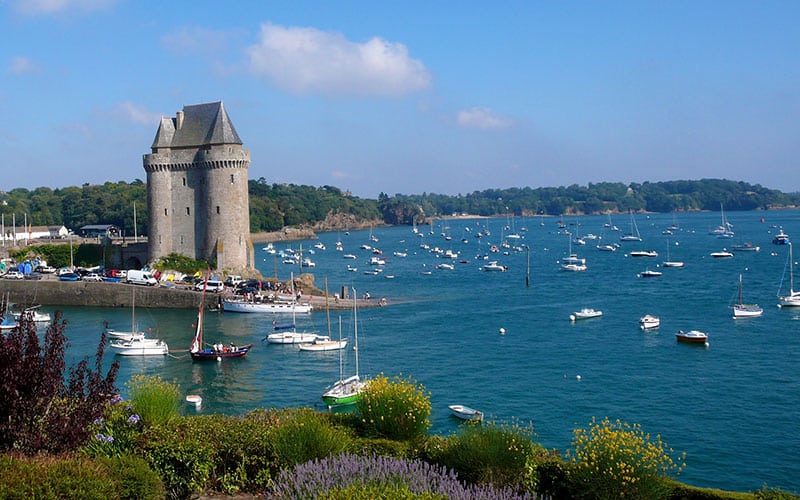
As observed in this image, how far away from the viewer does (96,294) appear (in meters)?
51.0

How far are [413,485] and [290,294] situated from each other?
43474mm

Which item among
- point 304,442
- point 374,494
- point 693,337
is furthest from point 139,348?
point 374,494

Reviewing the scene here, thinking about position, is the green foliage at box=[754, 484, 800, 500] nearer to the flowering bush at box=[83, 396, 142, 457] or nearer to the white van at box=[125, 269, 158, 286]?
the flowering bush at box=[83, 396, 142, 457]

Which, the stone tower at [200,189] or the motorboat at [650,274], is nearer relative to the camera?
the stone tower at [200,189]

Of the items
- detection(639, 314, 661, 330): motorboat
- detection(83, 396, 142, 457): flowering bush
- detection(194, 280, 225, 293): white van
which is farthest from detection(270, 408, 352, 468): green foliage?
detection(194, 280, 225, 293): white van

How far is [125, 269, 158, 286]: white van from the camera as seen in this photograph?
5159 cm

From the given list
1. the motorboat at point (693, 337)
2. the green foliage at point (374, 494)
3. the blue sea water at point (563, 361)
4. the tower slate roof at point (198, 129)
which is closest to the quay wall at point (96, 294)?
the blue sea water at point (563, 361)

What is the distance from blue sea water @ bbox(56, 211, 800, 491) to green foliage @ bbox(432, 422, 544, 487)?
1234cm

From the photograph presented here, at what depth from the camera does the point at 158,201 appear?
55531 millimetres

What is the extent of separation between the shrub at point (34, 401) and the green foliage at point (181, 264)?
1770 inches

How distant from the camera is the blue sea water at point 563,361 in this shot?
24.3m

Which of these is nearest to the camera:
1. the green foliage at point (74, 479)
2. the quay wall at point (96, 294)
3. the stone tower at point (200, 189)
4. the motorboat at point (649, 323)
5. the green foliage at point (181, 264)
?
the green foliage at point (74, 479)

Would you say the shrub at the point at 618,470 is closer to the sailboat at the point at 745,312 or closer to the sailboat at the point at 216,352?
the sailboat at the point at 216,352

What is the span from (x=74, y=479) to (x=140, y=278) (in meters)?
46.5
